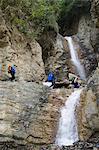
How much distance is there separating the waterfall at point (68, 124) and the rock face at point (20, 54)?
22.1 ft

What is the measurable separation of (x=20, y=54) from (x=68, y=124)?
11.1 meters

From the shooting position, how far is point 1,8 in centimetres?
3114

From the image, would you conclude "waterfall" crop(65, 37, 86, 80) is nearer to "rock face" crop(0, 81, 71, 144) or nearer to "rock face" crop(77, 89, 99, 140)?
"rock face" crop(0, 81, 71, 144)

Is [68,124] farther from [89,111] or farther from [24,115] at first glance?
[24,115]

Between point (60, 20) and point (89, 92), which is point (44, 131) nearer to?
point (89, 92)

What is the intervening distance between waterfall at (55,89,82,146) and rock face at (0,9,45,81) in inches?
265

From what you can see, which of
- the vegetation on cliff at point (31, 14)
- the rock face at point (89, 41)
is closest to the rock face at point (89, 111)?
the rock face at point (89, 41)

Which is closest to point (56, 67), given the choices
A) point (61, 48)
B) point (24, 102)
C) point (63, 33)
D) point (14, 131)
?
point (61, 48)

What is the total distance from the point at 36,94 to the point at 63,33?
83.8 feet

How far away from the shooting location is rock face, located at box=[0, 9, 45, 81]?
28594 mm

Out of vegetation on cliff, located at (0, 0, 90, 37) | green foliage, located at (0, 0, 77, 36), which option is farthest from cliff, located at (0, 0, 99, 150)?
green foliage, located at (0, 0, 77, 36)

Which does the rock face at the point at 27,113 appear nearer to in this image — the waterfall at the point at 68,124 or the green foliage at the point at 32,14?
the waterfall at the point at 68,124

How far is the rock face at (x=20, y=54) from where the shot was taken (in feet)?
93.8

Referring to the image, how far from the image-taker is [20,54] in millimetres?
30500
